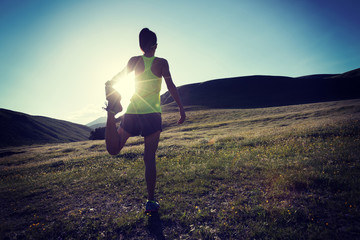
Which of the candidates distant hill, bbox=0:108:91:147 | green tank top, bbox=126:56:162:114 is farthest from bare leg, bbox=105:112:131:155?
distant hill, bbox=0:108:91:147

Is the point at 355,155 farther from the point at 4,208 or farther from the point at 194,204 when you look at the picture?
the point at 4,208

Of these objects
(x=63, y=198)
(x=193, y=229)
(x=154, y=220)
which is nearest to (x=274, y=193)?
(x=193, y=229)

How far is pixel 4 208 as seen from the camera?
611 centimetres

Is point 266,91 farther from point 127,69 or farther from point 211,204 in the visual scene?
point 127,69

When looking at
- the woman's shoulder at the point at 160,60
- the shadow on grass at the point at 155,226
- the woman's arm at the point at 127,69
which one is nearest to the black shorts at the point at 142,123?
the woman's arm at the point at 127,69

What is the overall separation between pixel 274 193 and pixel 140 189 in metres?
4.40

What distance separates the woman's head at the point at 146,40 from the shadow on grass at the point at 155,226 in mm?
4315

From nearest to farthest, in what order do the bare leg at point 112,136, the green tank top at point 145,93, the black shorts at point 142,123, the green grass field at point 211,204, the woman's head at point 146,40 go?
the green grass field at point 211,204 < the bare leg at point 112,136 < the black shorts at point 142,123 < the green tank top at point 145,93 < the woman's head at point 146,40

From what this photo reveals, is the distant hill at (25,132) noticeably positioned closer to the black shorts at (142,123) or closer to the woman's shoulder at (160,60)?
the black shorts at (142,123)

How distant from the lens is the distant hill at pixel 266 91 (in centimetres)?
9025

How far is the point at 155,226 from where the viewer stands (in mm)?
4078

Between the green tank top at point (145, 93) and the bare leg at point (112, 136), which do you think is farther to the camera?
the green tank top at point (145, 93)

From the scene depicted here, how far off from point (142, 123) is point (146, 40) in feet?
7.14

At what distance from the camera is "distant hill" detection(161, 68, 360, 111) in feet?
296
